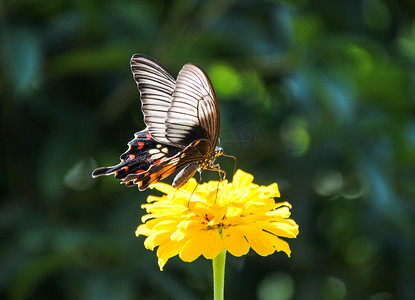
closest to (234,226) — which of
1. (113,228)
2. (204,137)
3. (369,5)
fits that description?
(204,137)

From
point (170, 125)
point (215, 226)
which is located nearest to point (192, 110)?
point (170, 125)

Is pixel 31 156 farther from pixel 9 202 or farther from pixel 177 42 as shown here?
pixel 177 42

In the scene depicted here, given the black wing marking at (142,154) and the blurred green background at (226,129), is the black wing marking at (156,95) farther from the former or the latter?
the blurred green background at (226,129)

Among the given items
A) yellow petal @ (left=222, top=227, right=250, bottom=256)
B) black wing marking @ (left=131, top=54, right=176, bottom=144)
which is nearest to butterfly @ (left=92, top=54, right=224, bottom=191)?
black wing marking @ (left=131, top=54, right=176, bottom=144)

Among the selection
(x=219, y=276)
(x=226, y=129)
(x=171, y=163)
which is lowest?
(x=219, y=276)

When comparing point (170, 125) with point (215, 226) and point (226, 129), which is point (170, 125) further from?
point (226, 129)

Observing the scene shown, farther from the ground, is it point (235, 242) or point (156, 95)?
point (156, 95)

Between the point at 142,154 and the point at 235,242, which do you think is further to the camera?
the point at 142,154

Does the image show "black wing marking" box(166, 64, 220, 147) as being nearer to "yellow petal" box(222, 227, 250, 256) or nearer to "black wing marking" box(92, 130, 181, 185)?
"black wing marking" box(92, 130, 181, 185)
